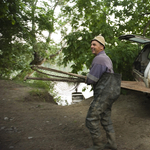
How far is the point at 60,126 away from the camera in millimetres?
4152

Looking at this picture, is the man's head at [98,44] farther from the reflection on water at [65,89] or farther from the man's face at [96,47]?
the reflection on water at [65,89]

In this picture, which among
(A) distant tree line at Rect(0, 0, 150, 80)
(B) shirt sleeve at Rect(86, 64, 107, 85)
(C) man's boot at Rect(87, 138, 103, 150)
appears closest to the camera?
(B) shirt sleeve at Rect(86, 64, 107, 85)

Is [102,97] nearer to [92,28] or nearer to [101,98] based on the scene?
[101,98]

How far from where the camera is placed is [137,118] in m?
4.48

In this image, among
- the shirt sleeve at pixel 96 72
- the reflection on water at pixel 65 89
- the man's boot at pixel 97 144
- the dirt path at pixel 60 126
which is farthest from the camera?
the reflection on water at pixel 65 89

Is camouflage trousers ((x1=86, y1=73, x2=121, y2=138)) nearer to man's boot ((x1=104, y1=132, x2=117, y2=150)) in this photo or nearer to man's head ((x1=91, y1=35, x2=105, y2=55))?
man's boot ((x1=104, y1=132, x2=117, y2=150))

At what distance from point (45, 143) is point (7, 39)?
705 cm

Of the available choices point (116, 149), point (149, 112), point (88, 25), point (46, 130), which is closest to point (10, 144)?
point (46, 130)

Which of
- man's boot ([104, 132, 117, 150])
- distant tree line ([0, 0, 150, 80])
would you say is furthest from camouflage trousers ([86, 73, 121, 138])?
distant tree line ([0, 0, 150, 80])

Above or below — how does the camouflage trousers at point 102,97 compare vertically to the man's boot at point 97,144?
above

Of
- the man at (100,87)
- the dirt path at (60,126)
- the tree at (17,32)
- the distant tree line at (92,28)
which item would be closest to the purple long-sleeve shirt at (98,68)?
the man at (100,87)

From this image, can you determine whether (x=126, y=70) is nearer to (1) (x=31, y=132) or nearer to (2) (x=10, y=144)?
(1) (x=31, y=132)

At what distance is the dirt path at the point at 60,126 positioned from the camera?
3.12m

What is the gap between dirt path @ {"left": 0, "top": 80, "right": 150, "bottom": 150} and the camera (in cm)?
312
